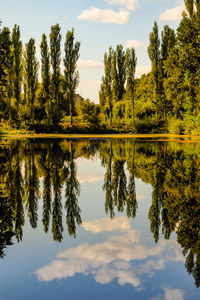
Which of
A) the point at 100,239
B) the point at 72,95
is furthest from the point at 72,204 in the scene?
the point at 72,95

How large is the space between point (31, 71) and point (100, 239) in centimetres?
4676

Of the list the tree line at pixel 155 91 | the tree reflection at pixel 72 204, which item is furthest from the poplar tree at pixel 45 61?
the tree reflection at pixel 72 204

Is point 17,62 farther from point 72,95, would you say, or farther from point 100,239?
point 100,239

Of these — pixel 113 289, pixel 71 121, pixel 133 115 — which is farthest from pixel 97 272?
pixel 133 115

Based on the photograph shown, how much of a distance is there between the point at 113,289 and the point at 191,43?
1098 inches

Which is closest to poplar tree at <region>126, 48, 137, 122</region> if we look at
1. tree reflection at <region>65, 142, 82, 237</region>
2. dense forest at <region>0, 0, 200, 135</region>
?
dense forest at <region>0, 0, 200, 135</region>

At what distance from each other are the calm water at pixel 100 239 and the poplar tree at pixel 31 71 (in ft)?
132

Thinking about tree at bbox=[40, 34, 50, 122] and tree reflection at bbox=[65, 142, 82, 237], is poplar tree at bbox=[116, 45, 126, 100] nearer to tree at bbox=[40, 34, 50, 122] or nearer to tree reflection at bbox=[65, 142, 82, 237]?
tree at bbox=[40, 34, 50, 122]

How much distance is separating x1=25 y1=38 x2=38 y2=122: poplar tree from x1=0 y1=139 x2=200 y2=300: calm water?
40381 mm

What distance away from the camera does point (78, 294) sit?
10.1ft

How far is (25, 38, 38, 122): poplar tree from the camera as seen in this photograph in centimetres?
4756

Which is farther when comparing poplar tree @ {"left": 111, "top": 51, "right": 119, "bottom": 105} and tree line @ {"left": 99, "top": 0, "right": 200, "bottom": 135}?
poplar tree @ {"left": 111, "top": 51, "right": 119, "bottom": 105}

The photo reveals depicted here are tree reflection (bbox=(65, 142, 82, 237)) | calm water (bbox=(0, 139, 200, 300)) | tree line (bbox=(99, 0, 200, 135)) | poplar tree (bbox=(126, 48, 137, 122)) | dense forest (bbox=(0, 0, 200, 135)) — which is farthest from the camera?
poplar tree (bbox=(126, 48, 137, 122))

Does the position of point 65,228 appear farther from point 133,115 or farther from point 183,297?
point 133,115
